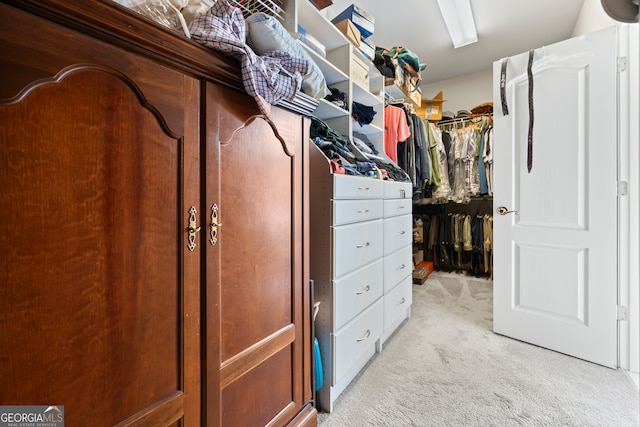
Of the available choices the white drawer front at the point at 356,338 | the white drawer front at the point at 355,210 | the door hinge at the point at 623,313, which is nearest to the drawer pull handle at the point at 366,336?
the white drawer front at the point at 356,338

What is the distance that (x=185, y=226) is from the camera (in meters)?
0.73

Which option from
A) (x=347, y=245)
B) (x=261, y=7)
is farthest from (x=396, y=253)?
(x=261, y=7)

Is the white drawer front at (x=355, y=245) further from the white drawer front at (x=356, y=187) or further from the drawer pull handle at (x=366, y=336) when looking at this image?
the drawer pull handle at (x=366, y=336)

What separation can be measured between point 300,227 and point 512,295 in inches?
70.2

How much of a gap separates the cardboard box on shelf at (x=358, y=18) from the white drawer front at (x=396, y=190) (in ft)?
3.82

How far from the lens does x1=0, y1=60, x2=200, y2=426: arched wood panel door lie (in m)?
0.49

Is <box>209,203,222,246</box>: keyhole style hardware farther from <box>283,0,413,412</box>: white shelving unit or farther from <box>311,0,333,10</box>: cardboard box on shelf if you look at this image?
<box>311,0,333,10</box>: cardboard box on shelf

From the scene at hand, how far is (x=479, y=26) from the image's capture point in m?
2.73

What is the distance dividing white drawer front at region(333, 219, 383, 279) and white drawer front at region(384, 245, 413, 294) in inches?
6.7

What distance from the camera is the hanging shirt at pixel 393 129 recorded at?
8.42 ft

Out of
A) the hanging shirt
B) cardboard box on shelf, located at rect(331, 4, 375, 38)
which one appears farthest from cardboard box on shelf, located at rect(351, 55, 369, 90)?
the hanging shirt

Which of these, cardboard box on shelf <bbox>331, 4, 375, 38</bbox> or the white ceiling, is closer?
cardboard box on shelf <bbox>331, 4, 375, 38</bbox>

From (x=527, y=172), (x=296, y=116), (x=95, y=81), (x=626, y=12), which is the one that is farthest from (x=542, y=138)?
(x=95, y=81)

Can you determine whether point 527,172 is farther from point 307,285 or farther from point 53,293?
point 53,293
